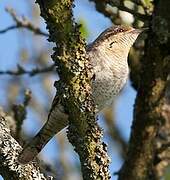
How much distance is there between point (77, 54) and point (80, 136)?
310 millimetres

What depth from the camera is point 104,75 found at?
3.45m

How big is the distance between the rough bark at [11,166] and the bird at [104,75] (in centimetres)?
58

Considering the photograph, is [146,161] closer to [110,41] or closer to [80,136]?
[80,136]

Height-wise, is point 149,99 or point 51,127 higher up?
point 149,99

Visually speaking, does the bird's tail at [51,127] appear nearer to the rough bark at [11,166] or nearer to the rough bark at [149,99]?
the rough bark at [149,99]

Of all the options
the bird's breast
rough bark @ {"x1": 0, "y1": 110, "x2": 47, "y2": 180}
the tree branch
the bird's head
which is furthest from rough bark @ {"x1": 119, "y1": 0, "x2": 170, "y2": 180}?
the bird's head

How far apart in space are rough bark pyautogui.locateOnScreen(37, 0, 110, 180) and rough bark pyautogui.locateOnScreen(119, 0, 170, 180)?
1.48 feet

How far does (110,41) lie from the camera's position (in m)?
3.91

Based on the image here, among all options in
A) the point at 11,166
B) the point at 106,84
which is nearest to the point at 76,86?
the point at 11,166

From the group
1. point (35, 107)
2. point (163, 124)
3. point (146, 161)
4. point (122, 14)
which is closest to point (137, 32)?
point (122, 14)

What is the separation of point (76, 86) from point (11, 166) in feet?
1.27

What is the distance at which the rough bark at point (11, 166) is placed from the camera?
95.3 inches

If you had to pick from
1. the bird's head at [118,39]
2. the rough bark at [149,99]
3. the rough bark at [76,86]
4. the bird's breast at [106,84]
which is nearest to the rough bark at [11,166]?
the rough bark at [76,86]

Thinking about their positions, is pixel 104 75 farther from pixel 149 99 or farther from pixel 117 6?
pixel 149 99
